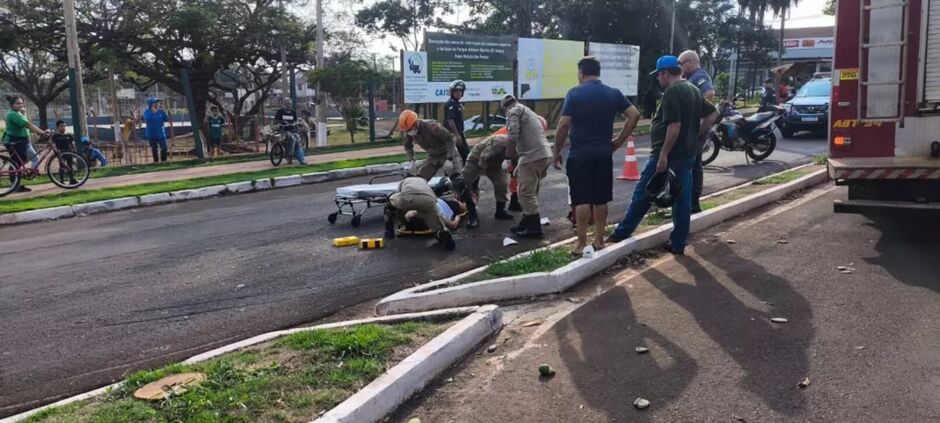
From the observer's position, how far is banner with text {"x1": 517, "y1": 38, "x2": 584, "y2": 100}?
2516cm

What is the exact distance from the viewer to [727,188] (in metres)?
10.8

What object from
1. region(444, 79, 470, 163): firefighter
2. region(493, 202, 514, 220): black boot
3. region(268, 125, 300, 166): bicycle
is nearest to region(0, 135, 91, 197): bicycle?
region(268, 125, 300, 166): bicycle

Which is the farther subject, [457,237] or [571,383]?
[457,237]

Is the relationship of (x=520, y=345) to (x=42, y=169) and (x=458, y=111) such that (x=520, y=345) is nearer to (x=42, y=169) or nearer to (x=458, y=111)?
(x=458, y=111)

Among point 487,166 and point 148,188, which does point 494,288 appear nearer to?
point 487,166

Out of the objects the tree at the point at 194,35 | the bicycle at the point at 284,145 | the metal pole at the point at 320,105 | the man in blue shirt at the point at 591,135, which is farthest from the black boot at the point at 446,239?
the tree at the point at 194,35

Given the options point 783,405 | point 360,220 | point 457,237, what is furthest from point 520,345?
point 360,220

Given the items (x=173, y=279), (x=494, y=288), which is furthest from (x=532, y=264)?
(x=173, y=279)

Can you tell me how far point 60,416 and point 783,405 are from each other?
3.53m

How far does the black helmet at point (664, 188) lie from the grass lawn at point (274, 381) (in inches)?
105

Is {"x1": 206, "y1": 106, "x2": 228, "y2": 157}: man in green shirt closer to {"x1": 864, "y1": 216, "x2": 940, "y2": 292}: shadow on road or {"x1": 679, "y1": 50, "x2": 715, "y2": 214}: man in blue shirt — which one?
{"x1": 679, "y1": 50, "x2": 715, "y2": 214}: man in blue shirt

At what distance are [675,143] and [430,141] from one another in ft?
10.8

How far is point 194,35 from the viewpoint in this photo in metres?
24.5

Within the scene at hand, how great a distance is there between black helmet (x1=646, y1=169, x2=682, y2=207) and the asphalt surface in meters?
0.56
